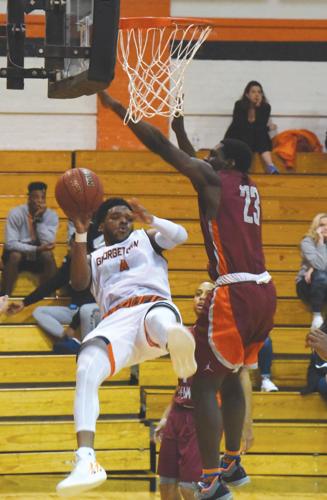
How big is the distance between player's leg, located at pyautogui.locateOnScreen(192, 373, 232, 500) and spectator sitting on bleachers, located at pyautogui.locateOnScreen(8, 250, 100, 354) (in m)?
4.64

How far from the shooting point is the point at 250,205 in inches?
253

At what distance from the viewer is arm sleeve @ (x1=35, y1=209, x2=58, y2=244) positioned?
11750mm

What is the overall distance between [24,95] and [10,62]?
24.1 ft

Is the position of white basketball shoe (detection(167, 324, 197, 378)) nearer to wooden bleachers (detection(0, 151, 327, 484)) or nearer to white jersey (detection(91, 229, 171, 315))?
white jersey (detection(91, 229, 171, 315))

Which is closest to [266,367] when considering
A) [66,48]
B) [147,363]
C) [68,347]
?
[147,363]

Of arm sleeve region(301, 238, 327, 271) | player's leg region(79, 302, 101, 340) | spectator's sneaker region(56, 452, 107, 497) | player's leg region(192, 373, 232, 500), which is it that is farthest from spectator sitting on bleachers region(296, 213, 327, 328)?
spectator's sneaker region(56, 452, 107, 497)

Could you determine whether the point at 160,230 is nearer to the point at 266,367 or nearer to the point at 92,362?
the point at 92,362

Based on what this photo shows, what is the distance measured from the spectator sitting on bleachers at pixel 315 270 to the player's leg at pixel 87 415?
5.29 metres

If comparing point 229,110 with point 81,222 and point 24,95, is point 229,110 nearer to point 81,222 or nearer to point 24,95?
point 24,95

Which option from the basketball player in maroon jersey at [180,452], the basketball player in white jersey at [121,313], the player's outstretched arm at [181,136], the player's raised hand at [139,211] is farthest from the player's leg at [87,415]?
the basketball player in maroon jersey at [180,452]

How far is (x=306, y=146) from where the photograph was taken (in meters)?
13.8

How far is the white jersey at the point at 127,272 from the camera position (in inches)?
272

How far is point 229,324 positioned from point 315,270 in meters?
5.16

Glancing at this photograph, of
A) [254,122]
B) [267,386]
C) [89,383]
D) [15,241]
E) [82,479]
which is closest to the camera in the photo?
[82,479]
